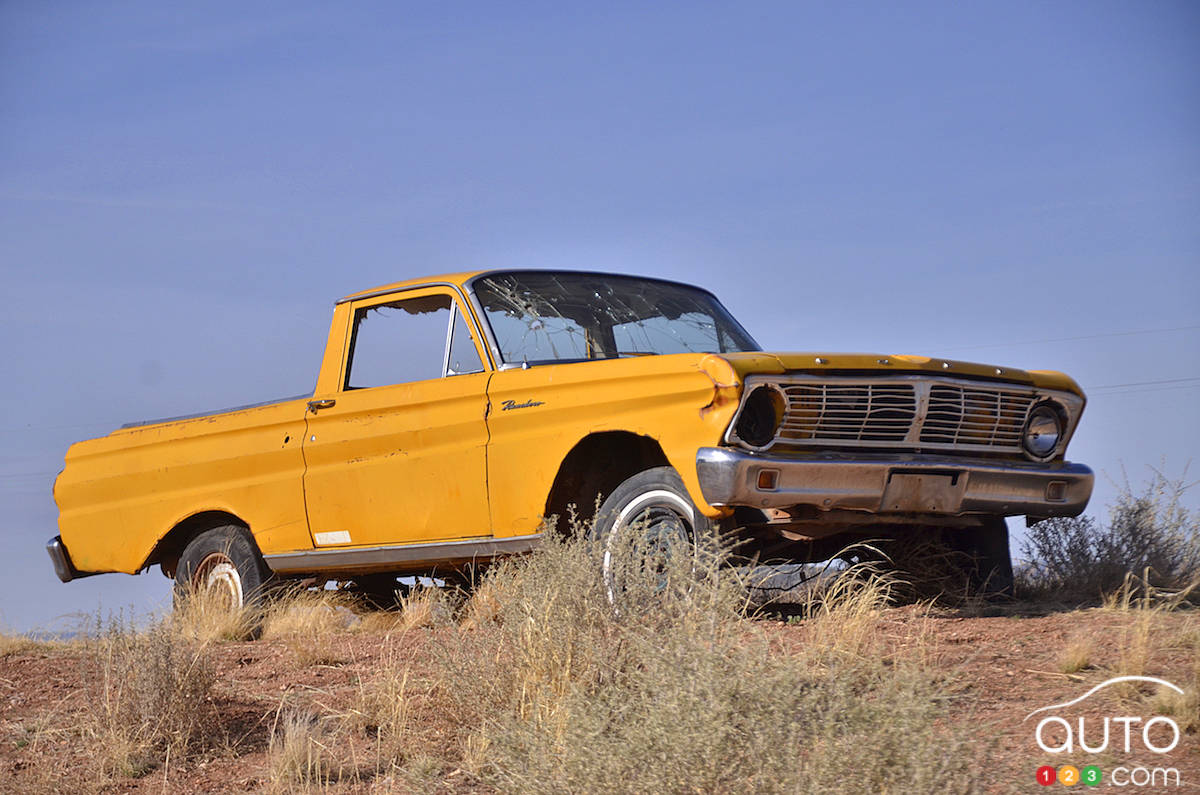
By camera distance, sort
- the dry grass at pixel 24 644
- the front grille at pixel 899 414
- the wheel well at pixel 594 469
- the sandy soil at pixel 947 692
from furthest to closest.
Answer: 1. the dry grass at pixel 24 644
2. the wheel well at pixel 594 469
3. the front grille at pixel 899 414
4. the sandy soil at pixel 947 692

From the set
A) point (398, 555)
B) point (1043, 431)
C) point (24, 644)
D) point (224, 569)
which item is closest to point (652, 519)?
point (398, 555)

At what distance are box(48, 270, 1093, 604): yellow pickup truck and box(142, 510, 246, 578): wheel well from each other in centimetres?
2

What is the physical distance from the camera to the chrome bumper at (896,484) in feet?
16.9

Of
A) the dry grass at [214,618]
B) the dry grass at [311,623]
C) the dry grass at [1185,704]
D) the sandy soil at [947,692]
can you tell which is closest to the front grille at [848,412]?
the sandy soil at [947,692]

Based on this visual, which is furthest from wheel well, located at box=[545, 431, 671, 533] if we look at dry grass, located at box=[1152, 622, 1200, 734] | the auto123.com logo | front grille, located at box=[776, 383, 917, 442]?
dry grass, located at box=[1152, 622, 1200, 734]

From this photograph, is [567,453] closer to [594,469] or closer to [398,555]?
[594,469]

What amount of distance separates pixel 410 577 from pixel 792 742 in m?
4.56

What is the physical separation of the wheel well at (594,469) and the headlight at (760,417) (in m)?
0.66

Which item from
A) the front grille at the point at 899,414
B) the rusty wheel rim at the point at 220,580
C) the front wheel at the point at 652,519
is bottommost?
the rusty wheel rim at the point at 220,580

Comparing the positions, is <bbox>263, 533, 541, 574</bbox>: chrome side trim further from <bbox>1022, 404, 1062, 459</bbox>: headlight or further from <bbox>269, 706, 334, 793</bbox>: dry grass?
<bbox>1022, 404, 1062, 459</bbox>: headlight

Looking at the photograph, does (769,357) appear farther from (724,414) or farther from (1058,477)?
(1058,477)

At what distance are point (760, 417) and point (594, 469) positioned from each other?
1.11 m

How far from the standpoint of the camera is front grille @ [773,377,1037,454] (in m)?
5.38

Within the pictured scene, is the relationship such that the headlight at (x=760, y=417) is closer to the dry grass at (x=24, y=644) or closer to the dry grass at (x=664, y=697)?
the dry grass at (x=664, y=697)
